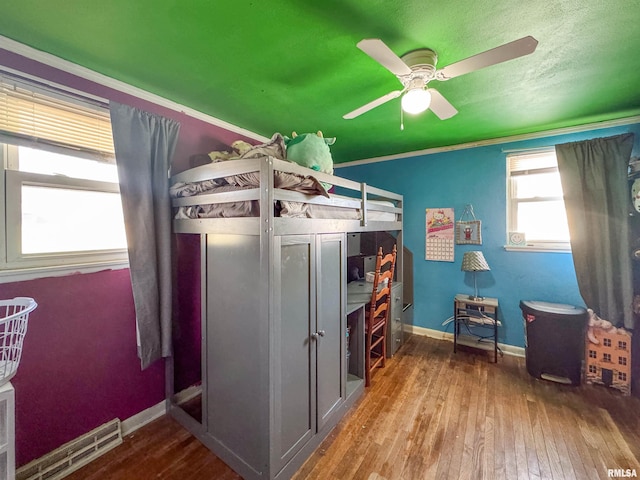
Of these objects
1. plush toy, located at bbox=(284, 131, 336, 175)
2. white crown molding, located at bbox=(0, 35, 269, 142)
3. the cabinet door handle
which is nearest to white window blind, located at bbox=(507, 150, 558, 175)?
plush toy, located at bbox=(284, 131, 336, 175)

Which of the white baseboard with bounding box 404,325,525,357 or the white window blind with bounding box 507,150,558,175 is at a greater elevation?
the white window blind with bounding box 507,150,558,175

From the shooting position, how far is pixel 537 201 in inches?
110

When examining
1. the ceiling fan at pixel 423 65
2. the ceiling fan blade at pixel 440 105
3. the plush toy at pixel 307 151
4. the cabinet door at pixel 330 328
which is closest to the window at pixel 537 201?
the ceiling fan blade at pixel 440 105

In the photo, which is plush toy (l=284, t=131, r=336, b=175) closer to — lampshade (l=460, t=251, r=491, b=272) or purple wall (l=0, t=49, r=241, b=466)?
purple wall (l=0, t=49, r=241, b=466)

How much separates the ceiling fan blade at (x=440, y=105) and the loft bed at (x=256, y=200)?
762 mm

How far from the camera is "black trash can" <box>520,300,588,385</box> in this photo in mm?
2348

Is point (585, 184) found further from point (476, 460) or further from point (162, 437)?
point (162, 437)

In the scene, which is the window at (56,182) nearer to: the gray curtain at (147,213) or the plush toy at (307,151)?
the gray curtain at (147,213)

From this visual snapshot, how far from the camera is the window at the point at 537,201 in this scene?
2709mm

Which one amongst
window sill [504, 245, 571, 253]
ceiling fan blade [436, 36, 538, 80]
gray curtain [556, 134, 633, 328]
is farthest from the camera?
window sill [504, 245, 571, 253]

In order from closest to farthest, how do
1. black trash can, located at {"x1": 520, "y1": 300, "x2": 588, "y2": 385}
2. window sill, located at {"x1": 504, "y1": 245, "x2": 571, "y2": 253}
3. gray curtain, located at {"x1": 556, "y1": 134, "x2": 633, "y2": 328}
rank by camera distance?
gray curtain, located at {"x1": 556, "y1": 134, "x2": 633, "y2": 328}, black trash can, located at {"x1": 520, "y1": 300, "x2": 588, "y2": 385}, window sill, located at {"x1": 504, "y1": 245, "x2": 571, "y2": 253}

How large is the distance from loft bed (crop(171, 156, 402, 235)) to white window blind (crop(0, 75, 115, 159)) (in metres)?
0.50

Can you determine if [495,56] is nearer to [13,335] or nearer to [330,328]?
[330,328]

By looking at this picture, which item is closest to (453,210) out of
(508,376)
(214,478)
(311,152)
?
(508,376)
